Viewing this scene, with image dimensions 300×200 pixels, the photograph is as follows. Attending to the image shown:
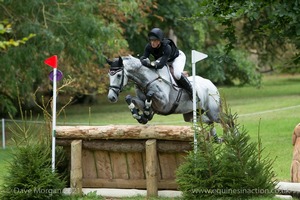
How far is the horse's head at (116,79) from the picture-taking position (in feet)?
37.0

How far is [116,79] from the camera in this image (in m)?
11.4

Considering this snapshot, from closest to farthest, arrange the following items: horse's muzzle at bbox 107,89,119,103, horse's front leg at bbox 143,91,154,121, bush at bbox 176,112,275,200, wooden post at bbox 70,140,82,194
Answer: bush at bbox 176,112,275,200, wooden post at bbox 70,140,82,194, horse's muzzle at bbox 107,89,119,103, horse's front leg at bbox 143,91,154,121

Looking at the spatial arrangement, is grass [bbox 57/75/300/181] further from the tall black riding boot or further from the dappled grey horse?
the tall black riding boot

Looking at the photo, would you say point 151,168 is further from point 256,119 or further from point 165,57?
point 256,119

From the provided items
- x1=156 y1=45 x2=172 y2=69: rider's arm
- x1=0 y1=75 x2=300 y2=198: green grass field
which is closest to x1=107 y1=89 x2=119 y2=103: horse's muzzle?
x1=0 y1=75 x2=300 y2=198: green grass field

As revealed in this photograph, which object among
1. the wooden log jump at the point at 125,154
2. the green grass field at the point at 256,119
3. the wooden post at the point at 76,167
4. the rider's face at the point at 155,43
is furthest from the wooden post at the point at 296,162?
the wooden post at the point at 76,167

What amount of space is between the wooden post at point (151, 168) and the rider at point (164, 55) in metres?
1.73

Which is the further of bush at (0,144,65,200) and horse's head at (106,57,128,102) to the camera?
horse's head at (106,57,128,102)

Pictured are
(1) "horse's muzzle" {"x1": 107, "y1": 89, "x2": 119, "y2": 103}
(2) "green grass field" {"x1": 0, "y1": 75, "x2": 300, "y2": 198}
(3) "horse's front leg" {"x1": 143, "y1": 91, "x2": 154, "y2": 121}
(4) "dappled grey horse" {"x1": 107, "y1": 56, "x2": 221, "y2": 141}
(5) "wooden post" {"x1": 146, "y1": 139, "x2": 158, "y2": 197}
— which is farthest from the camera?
(2) "green grass field" {"x1": 0, "y1": 75, "x2": 300, "y2": 198}

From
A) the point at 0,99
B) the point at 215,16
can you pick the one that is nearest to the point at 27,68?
the point at 0,99

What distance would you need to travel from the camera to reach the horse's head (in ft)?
37.0

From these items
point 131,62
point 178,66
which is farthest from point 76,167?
point 178,66

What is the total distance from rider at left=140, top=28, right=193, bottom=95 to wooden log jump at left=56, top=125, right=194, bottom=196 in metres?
1.51

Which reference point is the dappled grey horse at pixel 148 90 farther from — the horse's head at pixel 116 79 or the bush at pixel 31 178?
the bush at pixel 31 178
